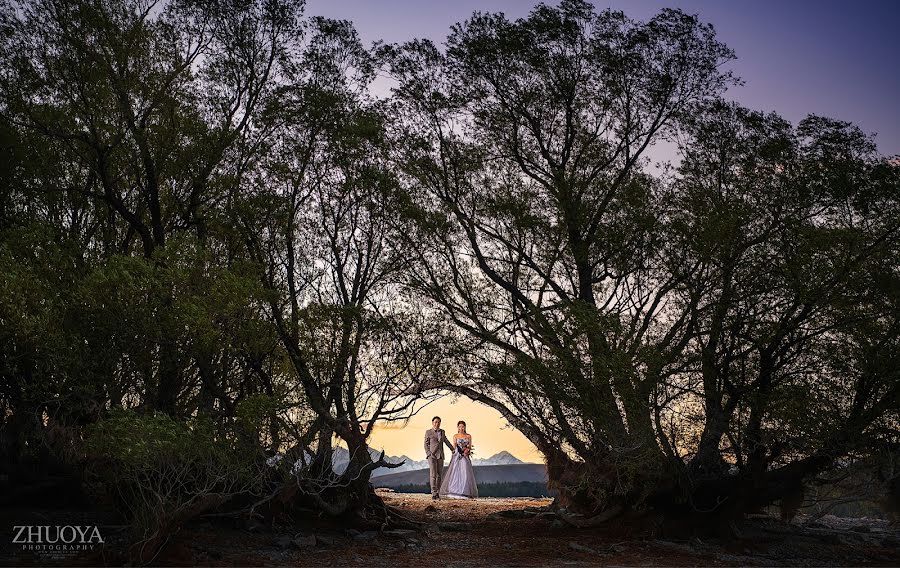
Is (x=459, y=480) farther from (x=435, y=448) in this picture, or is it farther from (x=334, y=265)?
(x=334, y=265)

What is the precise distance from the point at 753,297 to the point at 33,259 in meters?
15.4

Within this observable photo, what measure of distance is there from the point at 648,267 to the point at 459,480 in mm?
10883

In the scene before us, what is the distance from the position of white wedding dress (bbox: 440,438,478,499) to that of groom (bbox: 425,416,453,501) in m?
0.35

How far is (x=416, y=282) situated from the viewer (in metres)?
19.4

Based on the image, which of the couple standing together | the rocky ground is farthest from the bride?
the rocky ground

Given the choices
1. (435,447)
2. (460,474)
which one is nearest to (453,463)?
(460,474)

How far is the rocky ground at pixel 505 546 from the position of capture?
1491 cm

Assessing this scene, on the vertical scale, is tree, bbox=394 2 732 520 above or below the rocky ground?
above

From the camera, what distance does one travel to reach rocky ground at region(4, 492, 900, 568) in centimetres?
1491

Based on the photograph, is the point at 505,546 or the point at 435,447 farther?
the point at 435,447

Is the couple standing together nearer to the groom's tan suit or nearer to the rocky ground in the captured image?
the groom's tan suit

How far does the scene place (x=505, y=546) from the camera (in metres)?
17.1

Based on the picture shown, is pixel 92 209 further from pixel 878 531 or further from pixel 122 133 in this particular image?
pixel 878 531

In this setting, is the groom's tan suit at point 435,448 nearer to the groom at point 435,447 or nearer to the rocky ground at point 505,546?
the groom at point 435,447
